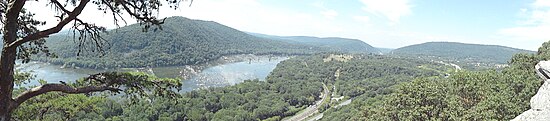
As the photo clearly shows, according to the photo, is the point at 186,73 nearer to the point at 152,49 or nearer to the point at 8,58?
the point at 152,49

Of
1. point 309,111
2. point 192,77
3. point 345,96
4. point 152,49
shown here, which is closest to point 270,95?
point 309,111

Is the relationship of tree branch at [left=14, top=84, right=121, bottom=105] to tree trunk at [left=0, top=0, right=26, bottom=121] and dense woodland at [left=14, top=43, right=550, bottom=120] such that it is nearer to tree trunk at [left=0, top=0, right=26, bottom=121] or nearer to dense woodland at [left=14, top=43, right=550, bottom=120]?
tree trunk at [left=0, top=0, right=26, bottom=121]

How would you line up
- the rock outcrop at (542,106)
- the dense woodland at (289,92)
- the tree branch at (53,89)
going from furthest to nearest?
the dense woodland at (289,92) → the rock outcrop at (542,106) → the tree branch at (53,89)

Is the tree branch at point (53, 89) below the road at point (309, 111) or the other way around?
the other way around

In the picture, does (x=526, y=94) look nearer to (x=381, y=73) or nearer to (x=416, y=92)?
(x=416, y=92)

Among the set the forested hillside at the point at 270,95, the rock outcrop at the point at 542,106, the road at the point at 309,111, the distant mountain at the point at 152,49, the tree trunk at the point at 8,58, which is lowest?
the road at the point at 309,111

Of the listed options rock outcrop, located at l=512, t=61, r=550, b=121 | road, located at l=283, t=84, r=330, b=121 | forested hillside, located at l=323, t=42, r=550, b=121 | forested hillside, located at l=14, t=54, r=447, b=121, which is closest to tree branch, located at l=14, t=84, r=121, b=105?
rock outcrop, located at l=512, t=61, r=550, b=121

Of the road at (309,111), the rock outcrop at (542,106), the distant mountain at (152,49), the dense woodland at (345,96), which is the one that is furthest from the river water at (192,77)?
the rock outcrop at (542,106)

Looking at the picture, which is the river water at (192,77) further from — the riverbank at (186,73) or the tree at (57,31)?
the tree at (57,31)
